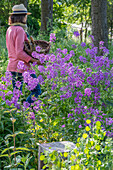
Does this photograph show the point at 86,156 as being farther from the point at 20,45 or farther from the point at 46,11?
the point at 46,11

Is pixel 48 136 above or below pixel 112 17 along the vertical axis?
below

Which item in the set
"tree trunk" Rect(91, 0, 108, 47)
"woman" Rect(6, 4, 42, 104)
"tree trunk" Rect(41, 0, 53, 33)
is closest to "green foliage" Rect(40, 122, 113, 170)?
"woman" Rect(6, 4, 42, 104)

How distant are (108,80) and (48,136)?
1.20 m

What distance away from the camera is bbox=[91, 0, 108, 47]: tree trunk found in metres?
8.89

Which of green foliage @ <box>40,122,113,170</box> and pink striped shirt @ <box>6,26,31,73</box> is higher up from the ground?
pink striped shirt @ <box>6,26,31,73</box>

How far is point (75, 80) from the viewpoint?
3.94 m

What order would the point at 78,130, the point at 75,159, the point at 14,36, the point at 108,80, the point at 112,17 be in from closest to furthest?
the point at 75,159
the point at 78,130
the point at 108,80
the point at 14,36
the point at 112,17

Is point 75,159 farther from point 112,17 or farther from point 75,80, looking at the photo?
point 112,17

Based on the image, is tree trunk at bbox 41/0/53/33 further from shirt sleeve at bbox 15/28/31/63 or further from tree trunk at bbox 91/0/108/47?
shirt sleeve at bbox 15/28/31/63

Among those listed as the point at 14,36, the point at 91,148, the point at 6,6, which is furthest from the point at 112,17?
the point at 91,148

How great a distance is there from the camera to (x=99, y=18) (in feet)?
29.6

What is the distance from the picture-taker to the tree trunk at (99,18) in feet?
29.2

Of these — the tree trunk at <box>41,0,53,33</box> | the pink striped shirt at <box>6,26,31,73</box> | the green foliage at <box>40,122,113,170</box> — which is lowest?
the green foliage at <box>40,122,113,170</box>

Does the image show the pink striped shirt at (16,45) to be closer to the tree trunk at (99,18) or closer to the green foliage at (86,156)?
the green foliage at (86,156)
